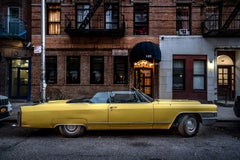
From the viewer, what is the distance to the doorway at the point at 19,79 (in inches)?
663

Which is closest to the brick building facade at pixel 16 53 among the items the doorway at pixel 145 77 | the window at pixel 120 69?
the window at pixel 120 69

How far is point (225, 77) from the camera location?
17391mm

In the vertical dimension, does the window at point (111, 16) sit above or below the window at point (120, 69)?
above

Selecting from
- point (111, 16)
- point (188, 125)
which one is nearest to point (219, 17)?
point (111, 16)

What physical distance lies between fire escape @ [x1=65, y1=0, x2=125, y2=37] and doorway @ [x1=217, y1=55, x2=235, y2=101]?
7232 mm

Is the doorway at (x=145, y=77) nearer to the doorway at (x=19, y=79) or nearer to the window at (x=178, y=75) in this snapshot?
the window at (x=178, y=75)

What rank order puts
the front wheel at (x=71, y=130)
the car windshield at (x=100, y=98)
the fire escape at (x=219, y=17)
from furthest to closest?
1. the fire escape at (x=219, y=17)
2. the car windshield at (x=100, y=98)
3. the front wheel at (x=71, y=130)

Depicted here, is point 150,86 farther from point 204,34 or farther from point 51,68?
point 51,68

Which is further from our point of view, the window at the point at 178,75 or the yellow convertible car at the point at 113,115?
the window at the point at 178,75

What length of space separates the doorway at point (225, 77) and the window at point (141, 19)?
5.59 m

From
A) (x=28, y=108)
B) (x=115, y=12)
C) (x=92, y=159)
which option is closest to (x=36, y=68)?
(x=115, y=12)

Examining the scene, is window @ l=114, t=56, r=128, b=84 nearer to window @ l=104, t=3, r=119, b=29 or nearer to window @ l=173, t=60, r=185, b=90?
window @ l=104, t=3, r=119, b=29

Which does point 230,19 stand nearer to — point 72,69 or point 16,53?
point 72,69

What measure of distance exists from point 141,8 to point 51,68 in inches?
281
